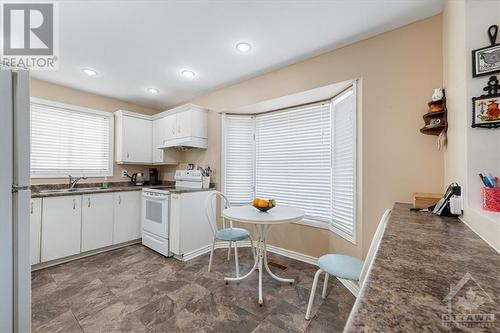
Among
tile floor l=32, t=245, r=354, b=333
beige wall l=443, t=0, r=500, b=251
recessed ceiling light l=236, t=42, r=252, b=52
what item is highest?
recessed ceiling light l=236, t=42, r=252, b=52

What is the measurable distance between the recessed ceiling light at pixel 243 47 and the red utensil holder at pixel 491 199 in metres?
2.15

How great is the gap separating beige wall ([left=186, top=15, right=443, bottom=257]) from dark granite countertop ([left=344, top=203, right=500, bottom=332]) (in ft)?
3.28

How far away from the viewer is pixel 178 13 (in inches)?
67.8

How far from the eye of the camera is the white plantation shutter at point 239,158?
11.0 feet

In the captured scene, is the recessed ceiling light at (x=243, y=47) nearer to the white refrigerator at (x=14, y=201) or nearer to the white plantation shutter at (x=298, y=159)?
the white plantation shutter at (x=298, y=159)

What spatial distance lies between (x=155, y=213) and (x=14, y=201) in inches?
85.0

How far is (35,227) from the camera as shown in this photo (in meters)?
2.51

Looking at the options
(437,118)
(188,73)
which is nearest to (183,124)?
(188,73)

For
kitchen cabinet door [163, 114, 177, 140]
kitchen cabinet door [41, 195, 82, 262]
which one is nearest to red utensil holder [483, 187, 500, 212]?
kitchen cabinet door [163, 114, 177, 140]

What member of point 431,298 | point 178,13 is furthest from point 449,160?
point 178,13

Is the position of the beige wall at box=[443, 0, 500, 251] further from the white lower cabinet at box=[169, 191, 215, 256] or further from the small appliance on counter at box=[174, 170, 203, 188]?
the small appliance on counter at box=[174, 170, 203, 188]

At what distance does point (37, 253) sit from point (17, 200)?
7.18ft

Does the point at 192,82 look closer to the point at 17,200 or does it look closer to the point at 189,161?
the point at 189,161

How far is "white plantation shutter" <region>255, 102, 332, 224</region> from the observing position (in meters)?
2.69
